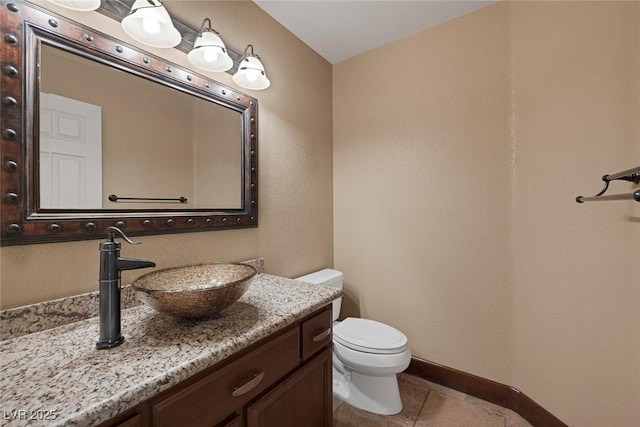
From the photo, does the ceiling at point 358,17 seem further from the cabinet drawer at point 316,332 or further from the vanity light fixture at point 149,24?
the cabinet drawer at point 316,332

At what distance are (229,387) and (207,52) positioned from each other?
1321 millimetres

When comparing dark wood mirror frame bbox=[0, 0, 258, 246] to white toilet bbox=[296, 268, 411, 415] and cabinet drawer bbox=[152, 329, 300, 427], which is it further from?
white toilet bbox=[296, 268, 411, 415]

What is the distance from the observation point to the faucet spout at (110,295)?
71cm

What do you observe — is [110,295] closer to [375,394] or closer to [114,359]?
[114,359]

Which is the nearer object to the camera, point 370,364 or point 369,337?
point 370,364

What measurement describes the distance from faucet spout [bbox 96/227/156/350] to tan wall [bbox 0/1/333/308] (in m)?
0.34

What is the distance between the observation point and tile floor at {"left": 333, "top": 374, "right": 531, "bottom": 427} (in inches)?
58.1

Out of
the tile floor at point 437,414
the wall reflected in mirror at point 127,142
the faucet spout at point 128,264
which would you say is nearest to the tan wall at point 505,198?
the tile floor at point 437,414

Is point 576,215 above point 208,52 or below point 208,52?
below

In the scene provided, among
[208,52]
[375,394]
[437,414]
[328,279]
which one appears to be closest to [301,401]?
[375,394]

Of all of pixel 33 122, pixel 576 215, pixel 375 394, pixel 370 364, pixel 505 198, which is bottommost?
pixel 375 394

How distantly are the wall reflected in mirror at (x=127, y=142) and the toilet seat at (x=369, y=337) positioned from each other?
3.30 ft

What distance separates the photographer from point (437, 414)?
154 centimetres

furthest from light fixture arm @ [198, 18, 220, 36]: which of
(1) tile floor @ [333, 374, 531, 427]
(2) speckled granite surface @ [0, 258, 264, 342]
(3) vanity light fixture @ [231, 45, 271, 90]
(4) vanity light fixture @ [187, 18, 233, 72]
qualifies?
(1) tile floor @ [333, 374, 531, 427]
